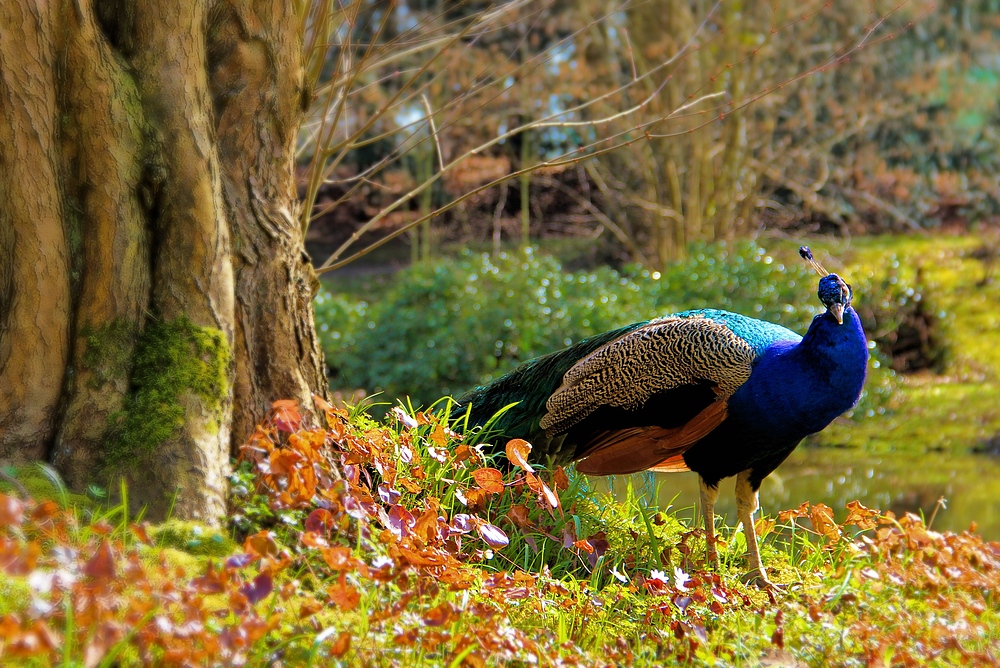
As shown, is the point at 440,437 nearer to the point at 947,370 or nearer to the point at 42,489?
the point at 42,489

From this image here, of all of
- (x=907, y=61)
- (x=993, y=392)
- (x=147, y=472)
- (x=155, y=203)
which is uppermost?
(x=907, y=61)

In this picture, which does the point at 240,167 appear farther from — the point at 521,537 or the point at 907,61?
the point at 907,61

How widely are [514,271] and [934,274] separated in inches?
234

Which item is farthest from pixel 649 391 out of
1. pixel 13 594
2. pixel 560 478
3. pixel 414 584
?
pixel 13 594

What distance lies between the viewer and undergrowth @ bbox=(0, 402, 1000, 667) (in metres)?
1.74

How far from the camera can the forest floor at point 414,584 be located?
1.75 meters

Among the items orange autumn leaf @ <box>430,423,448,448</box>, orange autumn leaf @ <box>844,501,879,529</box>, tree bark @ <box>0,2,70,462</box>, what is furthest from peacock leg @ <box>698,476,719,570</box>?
tree bark @ <box>0,2,70,462</box>

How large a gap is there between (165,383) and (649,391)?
1.77 metres

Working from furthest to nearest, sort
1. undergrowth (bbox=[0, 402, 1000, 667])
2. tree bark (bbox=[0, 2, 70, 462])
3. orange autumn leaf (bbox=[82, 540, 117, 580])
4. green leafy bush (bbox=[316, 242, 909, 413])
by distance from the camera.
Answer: green leafy bush (bbox=[316, 242, 909, 413]) → tree bark (bbox=[0, 2, 70, 462]) → undergrowth (bbox=[0, 402, 1000, 667]) → orange autumn leaf (bbox=[82, 540, 117, 580])

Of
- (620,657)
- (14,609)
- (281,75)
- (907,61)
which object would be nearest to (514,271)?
(281,75)

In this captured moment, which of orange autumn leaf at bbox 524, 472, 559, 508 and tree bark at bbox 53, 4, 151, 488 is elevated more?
tree bark at bbox 53, 4, 151, 488

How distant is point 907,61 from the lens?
49.2 feet

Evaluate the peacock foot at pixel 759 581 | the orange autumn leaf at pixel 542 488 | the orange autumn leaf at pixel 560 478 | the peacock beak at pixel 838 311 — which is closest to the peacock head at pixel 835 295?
the peacock beak at pixel 838 311

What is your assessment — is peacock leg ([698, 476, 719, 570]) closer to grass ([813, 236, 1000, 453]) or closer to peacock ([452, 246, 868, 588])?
peacock ([452, 246, 868, 588])
